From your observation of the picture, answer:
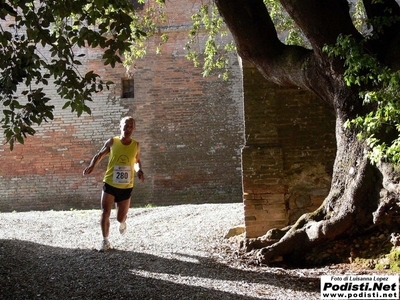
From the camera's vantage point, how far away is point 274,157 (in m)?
6.85

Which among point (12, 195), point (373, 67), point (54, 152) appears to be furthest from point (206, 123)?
point (373, 67)

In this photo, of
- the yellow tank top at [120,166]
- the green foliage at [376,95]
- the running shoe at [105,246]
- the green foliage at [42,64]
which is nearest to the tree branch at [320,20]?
the green foliage at [376,95]

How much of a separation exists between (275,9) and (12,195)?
10.1 meters

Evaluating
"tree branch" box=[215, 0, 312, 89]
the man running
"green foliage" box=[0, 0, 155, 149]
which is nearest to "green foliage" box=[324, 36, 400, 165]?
"tree branch" box=[215, 0, 312, 89]

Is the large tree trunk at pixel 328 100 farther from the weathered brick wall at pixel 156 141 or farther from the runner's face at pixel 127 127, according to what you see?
the weathered brick wall at pixel 156 141

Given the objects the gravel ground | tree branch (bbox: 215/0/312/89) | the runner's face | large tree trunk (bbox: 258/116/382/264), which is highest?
tree branch (bbox: 215/0/312/89)

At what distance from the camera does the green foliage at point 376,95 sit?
4273 mm

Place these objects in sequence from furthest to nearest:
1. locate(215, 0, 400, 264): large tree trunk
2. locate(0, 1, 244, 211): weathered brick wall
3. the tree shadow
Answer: locate(0, 1, 244, 211): weathered brick wall < locate(215, 0, 400, 264): large tree trunk < the tree shadow

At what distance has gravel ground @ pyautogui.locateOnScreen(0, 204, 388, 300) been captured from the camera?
450 centimetres

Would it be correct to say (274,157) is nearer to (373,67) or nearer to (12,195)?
(373,67)

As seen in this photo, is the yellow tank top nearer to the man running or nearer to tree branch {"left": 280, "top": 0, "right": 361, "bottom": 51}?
the man running

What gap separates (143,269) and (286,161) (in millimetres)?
2734

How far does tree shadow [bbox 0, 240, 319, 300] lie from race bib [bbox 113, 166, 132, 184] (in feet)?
3.17

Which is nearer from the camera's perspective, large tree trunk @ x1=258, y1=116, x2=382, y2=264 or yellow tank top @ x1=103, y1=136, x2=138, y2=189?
large tree trunk @ x1=258, y1=116, x2=382, y2=264
